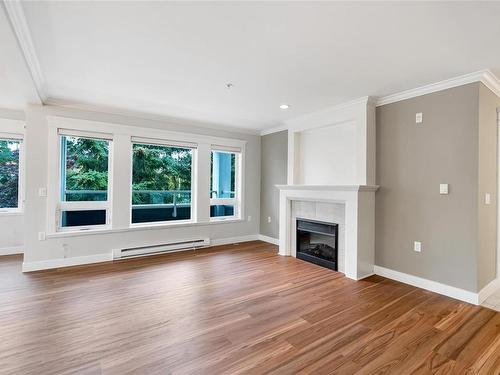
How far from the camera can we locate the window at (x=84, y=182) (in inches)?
163

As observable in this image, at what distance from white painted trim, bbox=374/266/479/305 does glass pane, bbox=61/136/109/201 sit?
4536 millimetres

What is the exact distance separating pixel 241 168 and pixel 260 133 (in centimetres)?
94

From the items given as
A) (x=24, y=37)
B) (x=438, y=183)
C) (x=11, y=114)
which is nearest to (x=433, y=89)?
(x=438, y=183)

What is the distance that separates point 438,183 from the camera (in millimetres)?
3123

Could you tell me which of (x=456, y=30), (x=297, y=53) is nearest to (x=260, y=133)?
(x=297, y=53)

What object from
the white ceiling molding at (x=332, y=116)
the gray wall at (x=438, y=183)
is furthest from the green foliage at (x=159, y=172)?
the gray wall at (x=438, y=183)

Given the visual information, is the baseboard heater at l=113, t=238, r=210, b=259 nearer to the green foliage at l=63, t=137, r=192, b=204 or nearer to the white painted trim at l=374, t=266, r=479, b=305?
the green foliage at l=63, t=137, r=192, b=204

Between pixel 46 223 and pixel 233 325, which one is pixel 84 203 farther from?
pixel 233 325

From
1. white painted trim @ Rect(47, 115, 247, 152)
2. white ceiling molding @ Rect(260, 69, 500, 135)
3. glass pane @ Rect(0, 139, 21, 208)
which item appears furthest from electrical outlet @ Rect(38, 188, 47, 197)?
white ceiling molding @ Rect(260, 69, 500, 135)

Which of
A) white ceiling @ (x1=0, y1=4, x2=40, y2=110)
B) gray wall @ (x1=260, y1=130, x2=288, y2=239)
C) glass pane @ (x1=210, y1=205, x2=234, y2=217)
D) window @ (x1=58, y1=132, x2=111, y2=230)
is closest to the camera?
white ceiling @ (x1=0, y1=4, x2=40, y2=110)

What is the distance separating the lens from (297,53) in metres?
2.44

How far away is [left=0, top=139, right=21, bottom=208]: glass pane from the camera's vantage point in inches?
182

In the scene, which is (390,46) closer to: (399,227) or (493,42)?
(493,42)

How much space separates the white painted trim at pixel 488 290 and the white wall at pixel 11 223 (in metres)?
6.88
